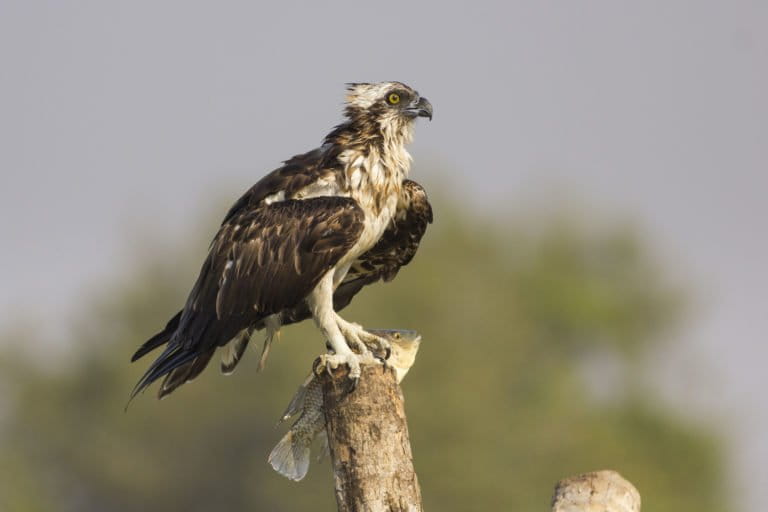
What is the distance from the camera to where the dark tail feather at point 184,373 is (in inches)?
489

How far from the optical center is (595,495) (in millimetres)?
9188

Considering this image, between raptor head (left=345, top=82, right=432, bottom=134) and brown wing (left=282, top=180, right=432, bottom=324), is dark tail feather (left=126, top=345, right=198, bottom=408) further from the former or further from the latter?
raptor head (left=345, top=82, right=432, bottom=134)

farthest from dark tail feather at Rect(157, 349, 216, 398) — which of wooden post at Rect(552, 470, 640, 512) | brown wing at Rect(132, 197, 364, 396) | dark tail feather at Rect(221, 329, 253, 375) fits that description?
wooden post at Rect(552, 470, 640, 512)

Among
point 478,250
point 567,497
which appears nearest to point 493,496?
point 478,250

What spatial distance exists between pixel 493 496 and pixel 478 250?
1015 centimetres

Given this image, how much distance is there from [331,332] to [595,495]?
334 centimetres

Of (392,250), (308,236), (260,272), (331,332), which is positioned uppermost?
(308,236)

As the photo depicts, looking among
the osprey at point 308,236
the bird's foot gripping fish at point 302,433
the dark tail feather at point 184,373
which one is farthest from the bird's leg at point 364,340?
the dark tail feather at point 184,373

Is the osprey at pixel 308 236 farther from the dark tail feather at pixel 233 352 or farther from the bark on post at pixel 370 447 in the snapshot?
the bark on post at pixel 370 447

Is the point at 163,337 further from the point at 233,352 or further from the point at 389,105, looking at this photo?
the point at 389,105

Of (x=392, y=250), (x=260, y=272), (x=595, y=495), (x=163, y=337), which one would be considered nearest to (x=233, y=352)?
(x=163, y=337)

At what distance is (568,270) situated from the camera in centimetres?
5053

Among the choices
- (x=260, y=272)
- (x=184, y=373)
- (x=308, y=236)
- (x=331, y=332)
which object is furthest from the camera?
(x=184, y=373)

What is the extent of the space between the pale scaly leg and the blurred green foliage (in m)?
24.3
